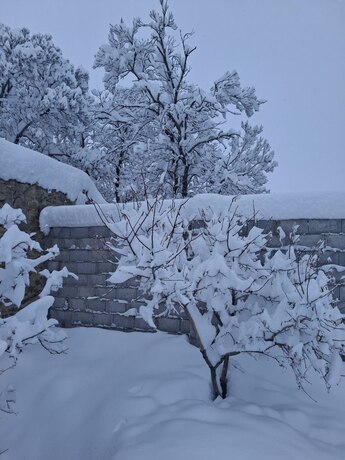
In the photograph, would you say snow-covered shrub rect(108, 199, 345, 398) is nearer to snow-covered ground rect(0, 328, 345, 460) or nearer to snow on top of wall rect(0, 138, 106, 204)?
snow-covered ground rect(0, 328, 345, 460)

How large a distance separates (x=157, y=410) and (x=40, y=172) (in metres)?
3.74

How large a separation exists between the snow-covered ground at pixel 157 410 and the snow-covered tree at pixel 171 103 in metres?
7.28

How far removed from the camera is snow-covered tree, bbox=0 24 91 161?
12.8 meters

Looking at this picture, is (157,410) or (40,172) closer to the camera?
(157,410)

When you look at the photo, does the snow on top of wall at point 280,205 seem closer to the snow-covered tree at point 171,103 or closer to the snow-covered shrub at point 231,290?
the snow-covered shrub at point 231,290

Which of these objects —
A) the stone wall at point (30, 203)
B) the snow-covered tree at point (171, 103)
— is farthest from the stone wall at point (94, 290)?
the snow-covered tree at point (171, 103)

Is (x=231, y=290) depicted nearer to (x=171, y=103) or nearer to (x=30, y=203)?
(x=30, y=203)

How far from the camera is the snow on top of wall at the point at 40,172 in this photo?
532cm

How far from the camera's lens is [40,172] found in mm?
5809

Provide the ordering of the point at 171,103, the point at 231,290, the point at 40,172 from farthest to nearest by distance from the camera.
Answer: the point at 171,103 < the point at 40,172 < the point at 231,290

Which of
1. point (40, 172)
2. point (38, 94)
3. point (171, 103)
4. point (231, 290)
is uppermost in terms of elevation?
point (38, 94)

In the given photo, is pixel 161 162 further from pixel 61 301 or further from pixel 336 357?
pixel 336 357

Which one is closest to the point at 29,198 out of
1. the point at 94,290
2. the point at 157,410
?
the point at 94,290

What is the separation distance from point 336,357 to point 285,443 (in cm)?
75
